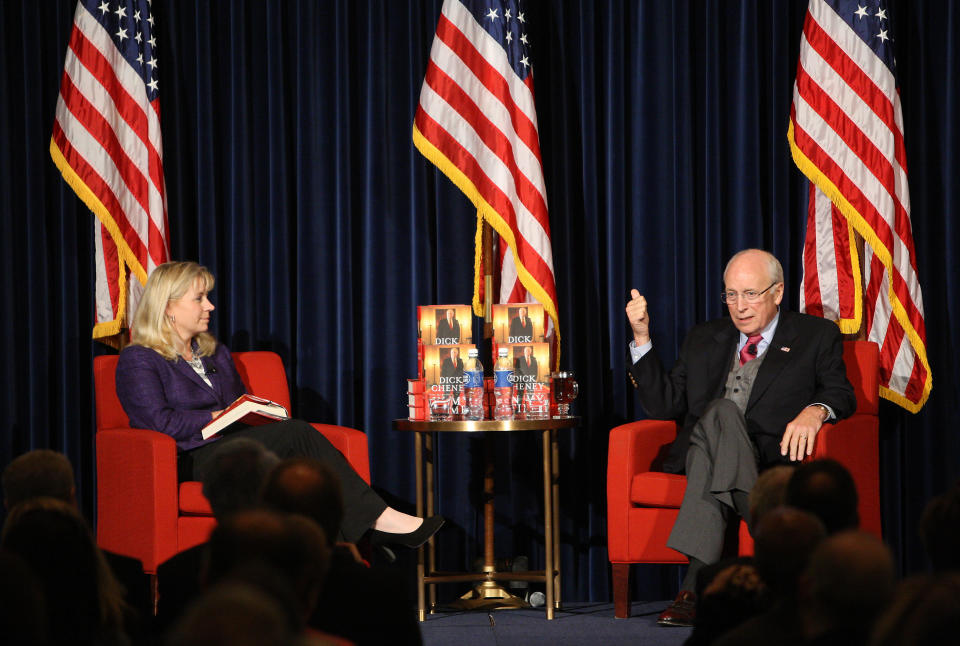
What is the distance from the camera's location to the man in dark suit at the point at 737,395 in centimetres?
358

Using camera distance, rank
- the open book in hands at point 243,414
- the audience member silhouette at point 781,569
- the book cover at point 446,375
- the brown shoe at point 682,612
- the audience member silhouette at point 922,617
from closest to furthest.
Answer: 1. the audience member silhouette at point 922,617
2. the audience member silhouette at point 781,569
3. the brown shoe at point 682,612
4. the open book in hands at point 243,414
5. the book cover at point 446,375

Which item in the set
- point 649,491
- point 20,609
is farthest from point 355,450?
point 20,609

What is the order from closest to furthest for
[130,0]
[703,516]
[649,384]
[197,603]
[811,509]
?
[197,603]
[811,509]
[703,516]
[649,384]
[130,0]

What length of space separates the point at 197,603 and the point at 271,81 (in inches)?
158

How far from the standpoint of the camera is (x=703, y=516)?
3.58 meters

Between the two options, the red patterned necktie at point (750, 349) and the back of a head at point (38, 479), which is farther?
the red patterned necktie at point (750, 349)

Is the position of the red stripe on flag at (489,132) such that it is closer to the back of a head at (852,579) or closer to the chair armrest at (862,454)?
the chair armrest at (862,454)

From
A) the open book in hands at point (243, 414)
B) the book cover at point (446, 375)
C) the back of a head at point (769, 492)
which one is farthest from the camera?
the book cover at point (446, 375)

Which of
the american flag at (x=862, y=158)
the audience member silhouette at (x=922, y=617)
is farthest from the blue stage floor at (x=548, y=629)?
the audience member silhouette at (x=922, y=617)

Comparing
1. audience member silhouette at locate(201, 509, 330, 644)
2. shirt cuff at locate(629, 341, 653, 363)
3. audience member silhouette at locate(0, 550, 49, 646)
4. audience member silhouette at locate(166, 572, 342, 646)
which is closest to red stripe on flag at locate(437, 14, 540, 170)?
shirt cuff at locate(629, 341, 653, 363)

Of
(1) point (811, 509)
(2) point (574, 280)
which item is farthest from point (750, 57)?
(1) point (811, 509)

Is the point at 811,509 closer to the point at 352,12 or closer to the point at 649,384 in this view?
the point at 649,384

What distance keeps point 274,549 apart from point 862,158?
12.1 feet

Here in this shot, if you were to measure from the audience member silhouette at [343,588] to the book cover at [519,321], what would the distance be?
242cm
